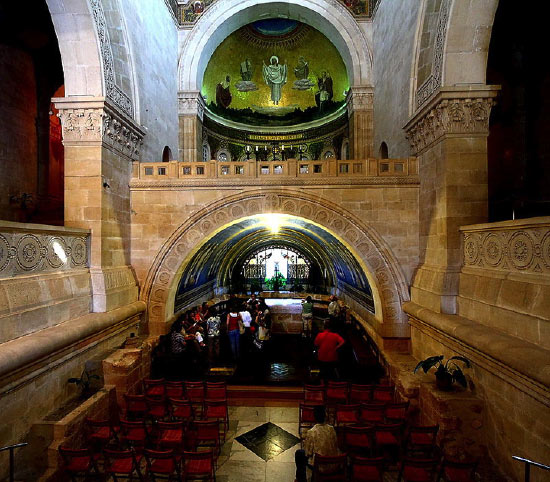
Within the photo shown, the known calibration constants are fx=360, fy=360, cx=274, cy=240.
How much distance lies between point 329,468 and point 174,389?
3458 mm

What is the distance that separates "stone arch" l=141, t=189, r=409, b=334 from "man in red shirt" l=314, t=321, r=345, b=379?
4.54 ft

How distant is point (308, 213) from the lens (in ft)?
27.8

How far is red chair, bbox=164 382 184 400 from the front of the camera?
6.46 metres

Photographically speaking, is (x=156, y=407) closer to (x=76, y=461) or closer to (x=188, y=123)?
(x=76, y=461)

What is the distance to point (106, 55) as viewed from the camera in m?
7.54

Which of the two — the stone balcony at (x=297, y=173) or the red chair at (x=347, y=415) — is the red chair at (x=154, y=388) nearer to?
the red chair at (x=347, y=415)

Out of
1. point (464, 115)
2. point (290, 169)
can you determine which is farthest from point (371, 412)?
point (464, 115)

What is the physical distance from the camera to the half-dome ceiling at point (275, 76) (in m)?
17.5

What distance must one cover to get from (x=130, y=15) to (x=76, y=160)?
4014mm

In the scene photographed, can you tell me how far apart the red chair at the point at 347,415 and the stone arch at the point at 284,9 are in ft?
37.5

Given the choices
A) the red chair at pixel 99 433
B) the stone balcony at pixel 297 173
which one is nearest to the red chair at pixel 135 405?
the red chair at pixel 99 433

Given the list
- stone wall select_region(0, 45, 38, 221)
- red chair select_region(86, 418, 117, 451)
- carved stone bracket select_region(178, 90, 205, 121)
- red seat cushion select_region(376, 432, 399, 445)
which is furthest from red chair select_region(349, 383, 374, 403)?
carved stone bracket select_region(178, 90, 205, 121)

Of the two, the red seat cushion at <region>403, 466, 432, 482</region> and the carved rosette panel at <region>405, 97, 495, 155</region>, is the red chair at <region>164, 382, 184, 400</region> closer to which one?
the red seat cushion at <region>403, 466, 432, 482</region>

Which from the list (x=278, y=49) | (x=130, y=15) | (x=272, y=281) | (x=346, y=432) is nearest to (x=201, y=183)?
(x=130, y=15)
